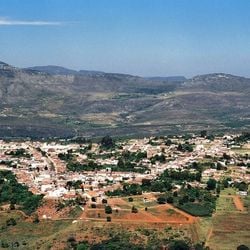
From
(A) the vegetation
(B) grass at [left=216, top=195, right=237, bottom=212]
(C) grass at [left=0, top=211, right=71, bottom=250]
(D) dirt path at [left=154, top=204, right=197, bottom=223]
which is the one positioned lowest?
(C) grass at [left=0, top=211, right=71, bottom=250]

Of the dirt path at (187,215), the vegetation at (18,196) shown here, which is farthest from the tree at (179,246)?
the vegetation at (18,196)

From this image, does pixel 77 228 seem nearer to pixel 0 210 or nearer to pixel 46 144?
pixel 0 210

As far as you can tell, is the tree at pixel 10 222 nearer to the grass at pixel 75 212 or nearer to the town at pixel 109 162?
the grass at pixel 75 212

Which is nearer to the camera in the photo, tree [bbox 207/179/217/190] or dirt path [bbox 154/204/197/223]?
dirt path [bbox 154/204/197/223]

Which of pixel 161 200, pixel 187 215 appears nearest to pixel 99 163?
pixel 161 200

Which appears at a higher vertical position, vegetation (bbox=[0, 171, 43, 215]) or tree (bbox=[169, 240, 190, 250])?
tree (bbox=[169, 240, 190, 250])

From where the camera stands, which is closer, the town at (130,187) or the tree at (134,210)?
the town at (130,187)

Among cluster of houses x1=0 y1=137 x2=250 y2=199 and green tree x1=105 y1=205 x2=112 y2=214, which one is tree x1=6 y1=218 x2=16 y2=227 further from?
green tree x1=105 y1=205 x2=112 y2=214

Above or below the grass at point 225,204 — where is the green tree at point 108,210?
below

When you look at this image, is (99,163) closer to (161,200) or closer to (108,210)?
(161,200)

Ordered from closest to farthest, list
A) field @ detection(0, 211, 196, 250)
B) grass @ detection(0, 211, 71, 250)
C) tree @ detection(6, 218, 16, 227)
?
field @ detection(0, 211, 196, 250)
grass @ detection(0, 211, 71, 250)
tree @ detection(6, 218, 16, 227)

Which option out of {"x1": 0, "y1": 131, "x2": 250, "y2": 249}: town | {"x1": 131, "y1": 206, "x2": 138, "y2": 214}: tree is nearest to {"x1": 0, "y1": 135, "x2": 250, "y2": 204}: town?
{"x1": 0, "y1": 131, "x2": 250, "y2": 249}: town
